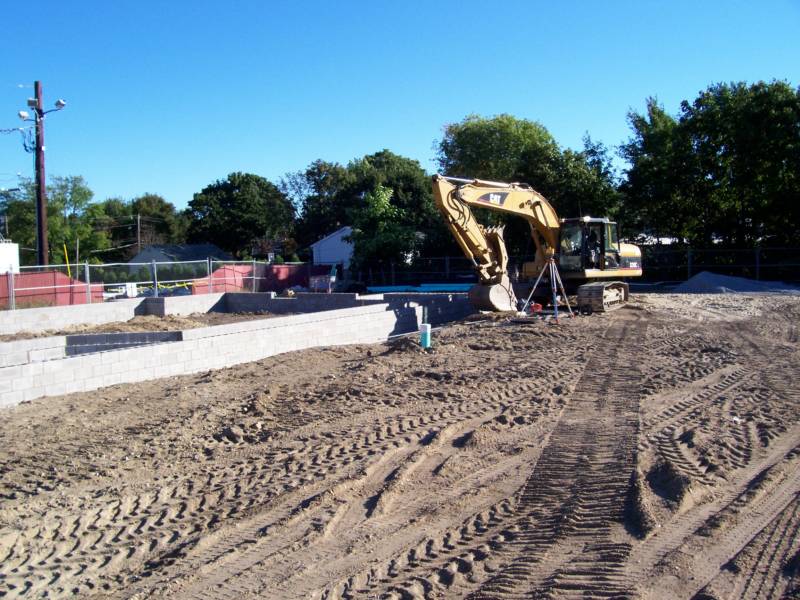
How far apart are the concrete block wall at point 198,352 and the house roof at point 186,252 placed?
4000 centimetres

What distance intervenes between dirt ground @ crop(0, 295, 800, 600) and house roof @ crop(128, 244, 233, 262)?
46173 millimetres

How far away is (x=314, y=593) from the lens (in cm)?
461

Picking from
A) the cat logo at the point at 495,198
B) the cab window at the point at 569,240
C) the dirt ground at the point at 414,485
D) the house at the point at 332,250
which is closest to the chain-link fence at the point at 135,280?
the house at the point at 332,250

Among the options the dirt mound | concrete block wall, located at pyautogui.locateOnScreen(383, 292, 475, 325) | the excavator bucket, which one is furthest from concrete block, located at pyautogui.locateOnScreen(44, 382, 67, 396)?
the dirt mound

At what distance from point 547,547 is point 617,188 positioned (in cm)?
Answer: 3328

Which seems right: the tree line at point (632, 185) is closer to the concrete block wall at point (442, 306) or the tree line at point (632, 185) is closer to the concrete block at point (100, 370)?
the concrete block wall at point (442, 306)

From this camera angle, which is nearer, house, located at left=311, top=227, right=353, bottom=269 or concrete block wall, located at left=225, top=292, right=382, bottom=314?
concrete block wall, located at left=225, top=292, right=382, bottom=314

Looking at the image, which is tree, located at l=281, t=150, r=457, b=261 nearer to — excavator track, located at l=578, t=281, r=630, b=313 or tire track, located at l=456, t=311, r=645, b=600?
excavator track, located at l=578, t=281, r=630, b=313

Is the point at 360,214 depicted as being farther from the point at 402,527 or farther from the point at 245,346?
the point at 402,527

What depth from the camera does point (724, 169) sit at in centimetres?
3234

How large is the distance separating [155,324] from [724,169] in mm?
25596

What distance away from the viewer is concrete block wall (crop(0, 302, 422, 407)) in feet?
32.1

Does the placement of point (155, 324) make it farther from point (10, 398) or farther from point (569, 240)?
point (569, 240)

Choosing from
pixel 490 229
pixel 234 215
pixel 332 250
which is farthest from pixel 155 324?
pixel 234 215
